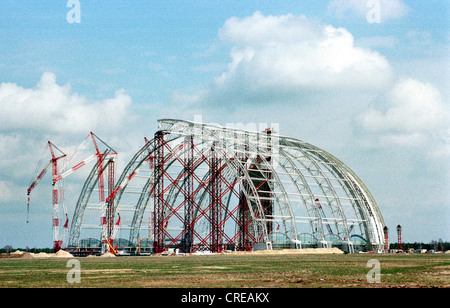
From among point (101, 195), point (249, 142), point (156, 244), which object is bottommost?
point (156, 244)

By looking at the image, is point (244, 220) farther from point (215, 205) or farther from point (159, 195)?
point (159, 195)

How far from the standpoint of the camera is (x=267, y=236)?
294 ft

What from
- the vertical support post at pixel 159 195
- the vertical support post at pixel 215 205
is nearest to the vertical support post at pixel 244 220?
the vertical support post at pixel 215 205

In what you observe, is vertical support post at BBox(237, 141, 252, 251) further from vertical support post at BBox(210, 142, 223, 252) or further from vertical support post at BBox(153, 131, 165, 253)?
vertical support post at BBox(153, 131, 165, 253)

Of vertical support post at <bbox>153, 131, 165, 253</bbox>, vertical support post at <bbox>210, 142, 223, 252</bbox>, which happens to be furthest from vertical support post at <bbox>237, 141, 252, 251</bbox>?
vertical support post at <bbox>153, 131, 165, 253</bbox>

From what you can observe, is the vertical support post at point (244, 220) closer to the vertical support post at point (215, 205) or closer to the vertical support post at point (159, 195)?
the vertical support post at point (215, 205)

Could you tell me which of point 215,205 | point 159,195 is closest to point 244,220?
point 215,205

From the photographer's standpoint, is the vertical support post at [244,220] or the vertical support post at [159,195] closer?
the vertical support post at [159,195]

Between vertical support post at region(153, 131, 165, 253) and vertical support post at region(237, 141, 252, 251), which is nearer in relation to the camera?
vertical support post at region(153, 131, 165, 253)

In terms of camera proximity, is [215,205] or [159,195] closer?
[159,195]
